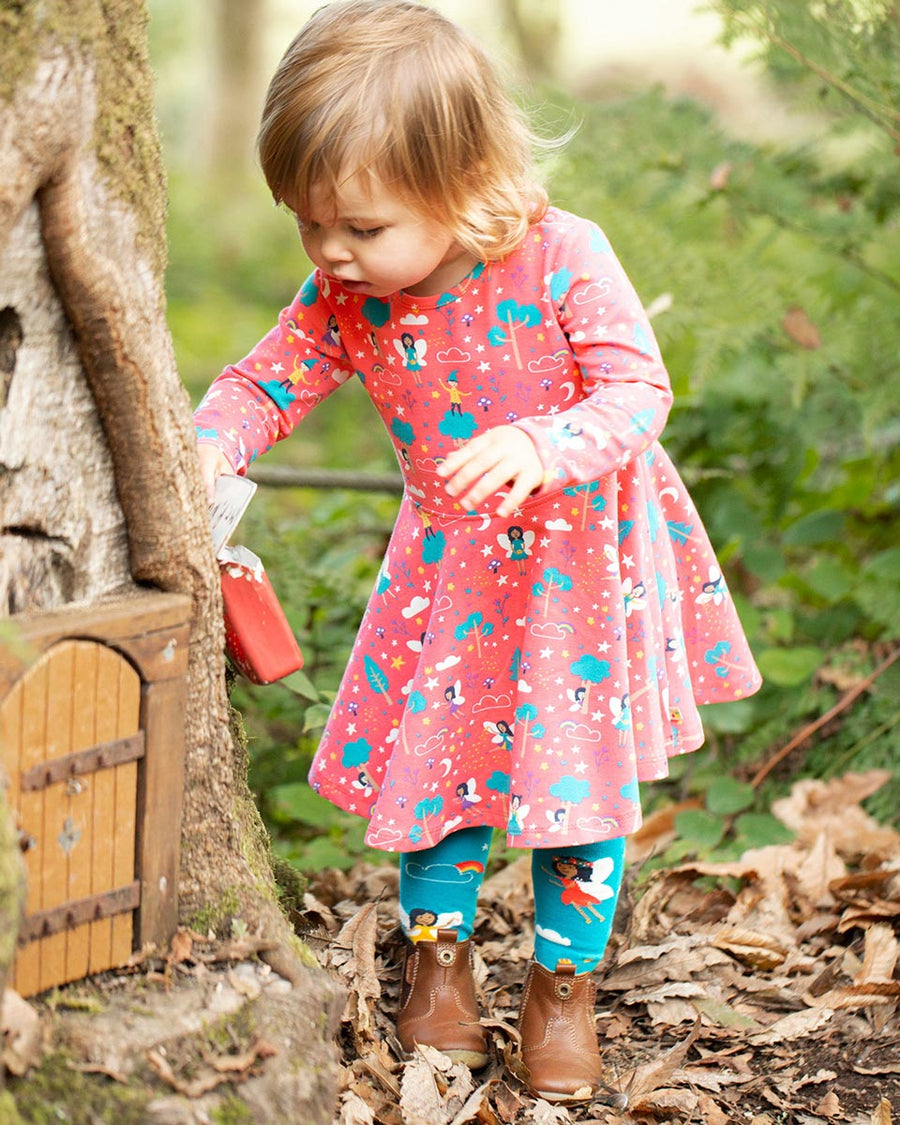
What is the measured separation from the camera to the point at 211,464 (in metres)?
1.88

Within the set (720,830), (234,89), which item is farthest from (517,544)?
(234,89)

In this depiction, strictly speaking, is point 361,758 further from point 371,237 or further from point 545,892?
point 371,237

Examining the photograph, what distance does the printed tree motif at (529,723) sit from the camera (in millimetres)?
2008

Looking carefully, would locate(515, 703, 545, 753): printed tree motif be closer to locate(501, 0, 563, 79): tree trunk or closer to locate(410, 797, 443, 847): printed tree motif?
locate(410, 797, 443, 847): printed tree motif

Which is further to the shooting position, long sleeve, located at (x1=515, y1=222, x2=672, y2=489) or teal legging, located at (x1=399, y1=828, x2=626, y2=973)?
teal legging, located at (x1=399, y1=828, x2=626, y2=973)

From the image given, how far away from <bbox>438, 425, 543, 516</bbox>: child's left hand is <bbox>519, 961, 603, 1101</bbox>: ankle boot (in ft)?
3.00

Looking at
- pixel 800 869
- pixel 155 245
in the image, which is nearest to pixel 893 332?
pixel 800 869

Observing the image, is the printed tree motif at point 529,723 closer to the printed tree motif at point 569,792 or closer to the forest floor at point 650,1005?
the printed tree motif at point 569,792

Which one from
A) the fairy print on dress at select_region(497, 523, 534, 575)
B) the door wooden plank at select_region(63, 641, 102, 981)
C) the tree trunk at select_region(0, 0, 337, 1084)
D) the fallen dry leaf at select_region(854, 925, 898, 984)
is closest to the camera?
the tree trunk at select_region(0, 0, 337, 1084)

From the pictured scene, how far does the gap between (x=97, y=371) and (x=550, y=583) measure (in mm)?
811

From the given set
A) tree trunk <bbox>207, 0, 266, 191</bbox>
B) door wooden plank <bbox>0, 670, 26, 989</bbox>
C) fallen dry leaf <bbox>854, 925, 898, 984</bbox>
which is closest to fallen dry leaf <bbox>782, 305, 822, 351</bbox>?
fallen dry leaf <bbox>854, 925, 898, 984</bbox>

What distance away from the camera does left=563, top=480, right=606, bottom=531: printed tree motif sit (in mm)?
2027

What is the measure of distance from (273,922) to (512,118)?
127 centimetres

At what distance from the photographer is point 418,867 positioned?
7.22 ft
